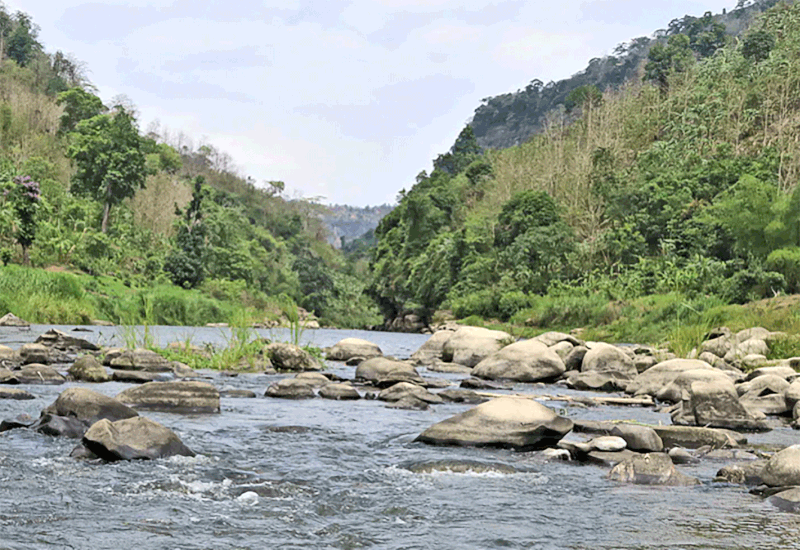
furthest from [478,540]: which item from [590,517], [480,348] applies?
[480,348]

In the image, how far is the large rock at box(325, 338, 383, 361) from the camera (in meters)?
17.4

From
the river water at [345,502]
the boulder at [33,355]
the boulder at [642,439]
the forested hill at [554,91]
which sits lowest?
the river water at [345,502]

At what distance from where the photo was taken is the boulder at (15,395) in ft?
30.0

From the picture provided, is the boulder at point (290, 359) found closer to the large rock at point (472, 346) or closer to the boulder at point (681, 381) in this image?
the large rock at point (472, 346)

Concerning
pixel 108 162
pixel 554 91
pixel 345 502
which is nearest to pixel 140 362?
pixel 345 502

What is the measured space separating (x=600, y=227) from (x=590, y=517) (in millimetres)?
40813

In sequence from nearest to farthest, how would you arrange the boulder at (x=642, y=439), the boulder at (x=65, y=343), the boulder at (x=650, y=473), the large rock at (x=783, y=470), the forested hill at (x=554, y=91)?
the large rock at (x=783, y=470) < the boulder at (x=650, y=473) < the boulder at (x=642, y=439) < the boulder at (x=65, y=343) < the forested hill at (x=554, y=91)

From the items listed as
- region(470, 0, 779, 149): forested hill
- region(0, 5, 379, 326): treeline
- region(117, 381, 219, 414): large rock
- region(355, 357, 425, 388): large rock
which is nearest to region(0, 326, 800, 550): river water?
region(117, 381, 219, 414): large rock

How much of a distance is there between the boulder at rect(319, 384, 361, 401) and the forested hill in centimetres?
11094

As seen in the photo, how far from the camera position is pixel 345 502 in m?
5.37

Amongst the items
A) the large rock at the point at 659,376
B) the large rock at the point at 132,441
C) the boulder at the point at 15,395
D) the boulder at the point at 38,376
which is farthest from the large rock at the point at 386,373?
the large rock at the point at 132,441

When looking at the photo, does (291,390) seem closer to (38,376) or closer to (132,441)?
(38,376)

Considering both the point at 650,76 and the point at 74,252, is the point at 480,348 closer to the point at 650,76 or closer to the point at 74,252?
the point at 74,252

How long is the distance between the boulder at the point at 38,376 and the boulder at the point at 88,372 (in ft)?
0.78
